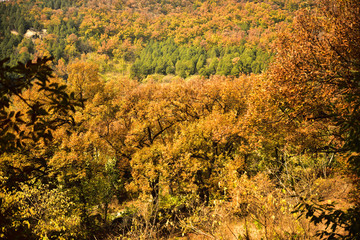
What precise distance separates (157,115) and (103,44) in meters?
124

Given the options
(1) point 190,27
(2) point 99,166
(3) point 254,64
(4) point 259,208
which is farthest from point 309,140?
(1) point 190,27

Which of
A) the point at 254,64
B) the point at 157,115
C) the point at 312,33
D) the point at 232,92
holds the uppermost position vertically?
the point at 312,33

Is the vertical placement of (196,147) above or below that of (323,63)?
below

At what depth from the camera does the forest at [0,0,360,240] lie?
3957 millimetres

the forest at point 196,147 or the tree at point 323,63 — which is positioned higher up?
the tree at point 323,63

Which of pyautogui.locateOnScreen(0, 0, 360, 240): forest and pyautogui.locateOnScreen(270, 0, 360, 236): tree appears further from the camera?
pyautogui.locateOnScreen(270, 0, 360, 236): tree

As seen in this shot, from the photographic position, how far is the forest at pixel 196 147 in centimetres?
396

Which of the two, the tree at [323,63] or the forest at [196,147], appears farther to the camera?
the tree at [323,63]

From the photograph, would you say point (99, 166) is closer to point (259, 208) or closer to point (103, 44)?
point (259, 208)

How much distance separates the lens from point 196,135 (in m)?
18.6

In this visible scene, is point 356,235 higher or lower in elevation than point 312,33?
lower

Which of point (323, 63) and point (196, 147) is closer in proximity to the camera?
point (323, 63)

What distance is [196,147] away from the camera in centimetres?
1902

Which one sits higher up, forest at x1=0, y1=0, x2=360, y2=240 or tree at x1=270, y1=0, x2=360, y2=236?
tree at x1=270, y1=0, x2=360, y2=236
